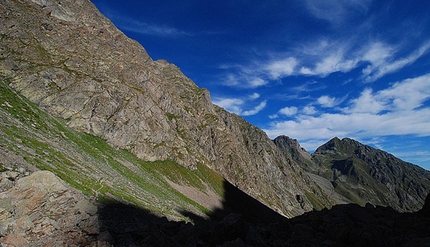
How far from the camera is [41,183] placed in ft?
63.9

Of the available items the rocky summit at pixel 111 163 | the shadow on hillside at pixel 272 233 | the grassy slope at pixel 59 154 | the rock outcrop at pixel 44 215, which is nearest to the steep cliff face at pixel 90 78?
the rocky summit at pixel 111 163

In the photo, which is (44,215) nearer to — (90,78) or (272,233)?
(272,233)

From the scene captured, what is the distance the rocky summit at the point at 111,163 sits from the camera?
57.6 feet

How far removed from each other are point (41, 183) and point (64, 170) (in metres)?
22.7

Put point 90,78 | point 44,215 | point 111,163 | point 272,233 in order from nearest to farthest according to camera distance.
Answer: point 44,215 → point 272,233 → point 111,163 → point 90,78

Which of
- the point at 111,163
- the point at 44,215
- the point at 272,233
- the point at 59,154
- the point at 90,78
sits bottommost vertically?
the point at 111,163

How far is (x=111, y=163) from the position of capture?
6969cm

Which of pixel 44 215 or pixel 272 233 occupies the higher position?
pixel 272 233

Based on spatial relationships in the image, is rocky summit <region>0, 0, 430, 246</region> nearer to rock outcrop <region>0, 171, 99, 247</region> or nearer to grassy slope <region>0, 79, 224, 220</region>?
rock outcrop <region>0, 171, 99, 247</region>

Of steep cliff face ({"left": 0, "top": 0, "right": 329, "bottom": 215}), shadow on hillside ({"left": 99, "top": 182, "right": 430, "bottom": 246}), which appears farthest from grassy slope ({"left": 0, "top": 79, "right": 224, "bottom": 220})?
shadow on hillside ({"left": 99, "top": 182, "right": 430, "bottom": 246})

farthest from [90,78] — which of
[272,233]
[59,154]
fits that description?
[272,233]

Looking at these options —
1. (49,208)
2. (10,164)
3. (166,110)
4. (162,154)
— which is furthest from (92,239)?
(166,110)

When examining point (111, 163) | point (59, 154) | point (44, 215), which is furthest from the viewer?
point (111, 163)

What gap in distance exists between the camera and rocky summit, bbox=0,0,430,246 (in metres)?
17.6
